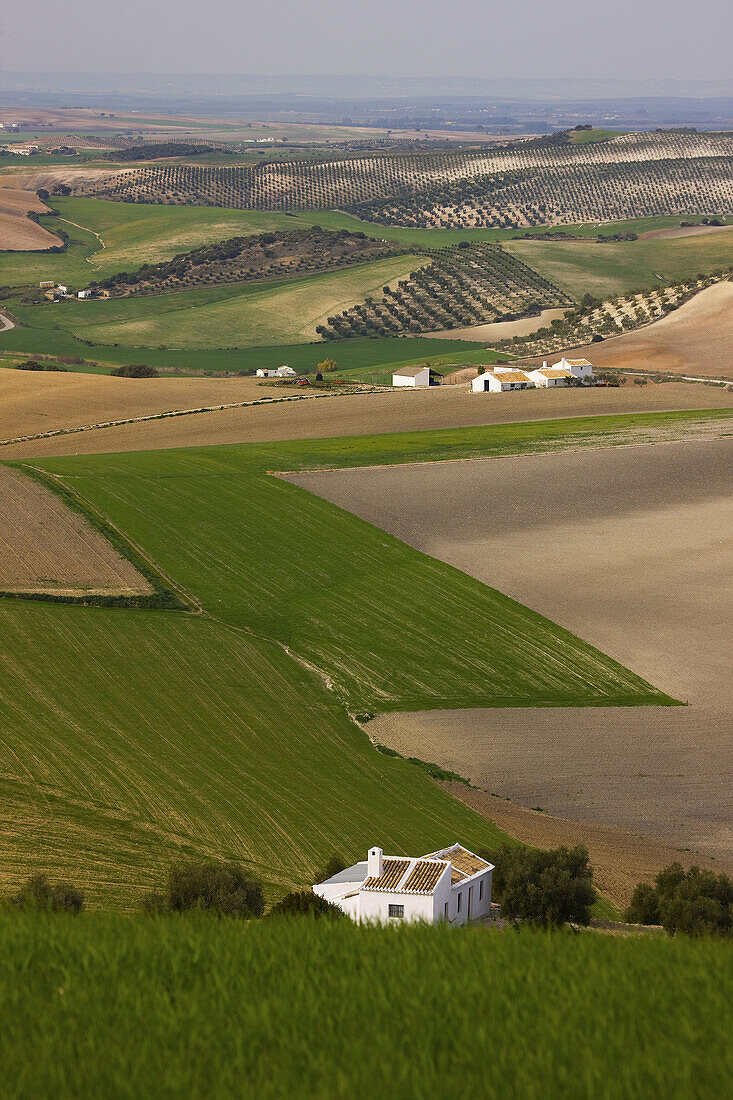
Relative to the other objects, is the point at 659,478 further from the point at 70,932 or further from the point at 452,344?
the point at 452,344

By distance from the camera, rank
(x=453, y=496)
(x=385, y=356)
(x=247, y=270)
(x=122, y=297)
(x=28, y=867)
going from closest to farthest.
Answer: (x=28, y=867) < (x=453, y=496) < (x=385, y=356) < (x=122, y=297) < (x=247, y=270)

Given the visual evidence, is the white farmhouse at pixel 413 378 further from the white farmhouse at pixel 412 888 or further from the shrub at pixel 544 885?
the white farmhouse at pixel 412 888

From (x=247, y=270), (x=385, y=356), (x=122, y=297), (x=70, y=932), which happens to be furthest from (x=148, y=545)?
(x=247, y=270)

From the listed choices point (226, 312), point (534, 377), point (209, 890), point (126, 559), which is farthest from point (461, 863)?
point (226, 312)

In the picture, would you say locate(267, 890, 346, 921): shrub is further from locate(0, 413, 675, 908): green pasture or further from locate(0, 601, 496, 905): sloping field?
locate(0, 413, 675, 908): green pasture

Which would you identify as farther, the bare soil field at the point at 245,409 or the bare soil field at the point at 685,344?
the bare soil field at the point at 685,344

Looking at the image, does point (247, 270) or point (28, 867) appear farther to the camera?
point (247, 270)

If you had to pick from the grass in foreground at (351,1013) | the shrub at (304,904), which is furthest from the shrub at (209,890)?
the grass in foreground at (351,1013)
